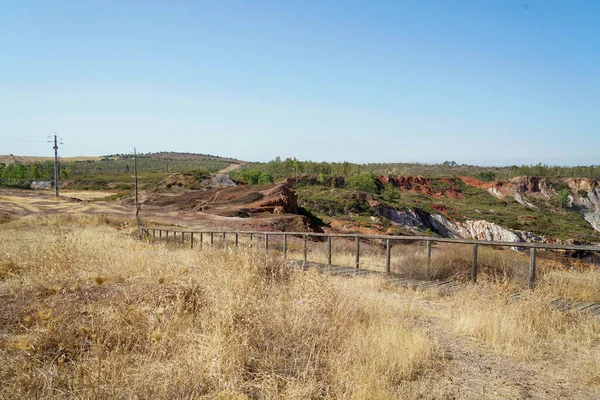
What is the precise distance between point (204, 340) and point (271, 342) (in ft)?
2.22

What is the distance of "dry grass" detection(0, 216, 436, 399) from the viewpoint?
3447 millimetres

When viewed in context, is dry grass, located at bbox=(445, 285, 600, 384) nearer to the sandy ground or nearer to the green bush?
the sandy ground

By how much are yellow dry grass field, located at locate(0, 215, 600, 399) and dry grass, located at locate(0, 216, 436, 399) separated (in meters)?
0.02

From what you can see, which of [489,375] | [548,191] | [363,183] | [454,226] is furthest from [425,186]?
[489,375]

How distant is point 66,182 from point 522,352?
104647mm

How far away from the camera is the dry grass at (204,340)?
3.45 metres

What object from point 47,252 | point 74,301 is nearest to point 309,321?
point 74,301

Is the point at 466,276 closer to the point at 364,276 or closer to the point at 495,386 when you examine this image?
the point at 364,276

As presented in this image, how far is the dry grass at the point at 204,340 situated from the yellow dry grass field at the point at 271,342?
2 centimetres

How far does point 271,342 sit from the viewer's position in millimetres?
4441

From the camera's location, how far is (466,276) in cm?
1016

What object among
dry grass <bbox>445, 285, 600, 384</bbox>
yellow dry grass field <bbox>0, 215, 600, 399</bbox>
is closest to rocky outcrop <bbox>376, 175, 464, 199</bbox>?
dry grass <bbox>445, 285, 600, 384</bbox>

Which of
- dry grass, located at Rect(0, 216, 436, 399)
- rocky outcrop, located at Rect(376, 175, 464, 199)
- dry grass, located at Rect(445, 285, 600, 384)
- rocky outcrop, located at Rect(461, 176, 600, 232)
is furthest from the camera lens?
rocky outcrop, located at Rect(376, 175, 464, 199)

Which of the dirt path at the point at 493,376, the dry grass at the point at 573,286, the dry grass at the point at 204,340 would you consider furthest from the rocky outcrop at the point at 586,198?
the dry grass at the point at 204,340
